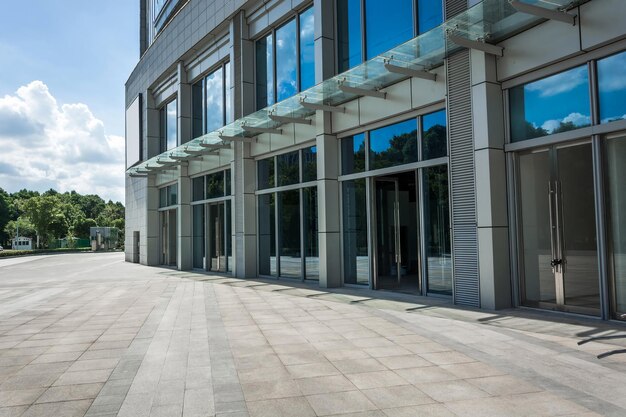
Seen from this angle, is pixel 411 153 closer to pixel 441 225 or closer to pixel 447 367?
pixel 441 225

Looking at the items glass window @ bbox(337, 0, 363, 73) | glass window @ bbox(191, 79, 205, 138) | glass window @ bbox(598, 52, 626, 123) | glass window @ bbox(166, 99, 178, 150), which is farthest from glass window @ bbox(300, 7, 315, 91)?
glass window @ bbox(166, 99, 178, 150)

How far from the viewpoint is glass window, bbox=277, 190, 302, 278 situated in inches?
616

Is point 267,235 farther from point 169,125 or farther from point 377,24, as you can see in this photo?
point 169,125

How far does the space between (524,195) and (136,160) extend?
26020 mm

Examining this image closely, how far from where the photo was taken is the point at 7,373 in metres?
5.67

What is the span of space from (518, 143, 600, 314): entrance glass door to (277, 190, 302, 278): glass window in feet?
25.6

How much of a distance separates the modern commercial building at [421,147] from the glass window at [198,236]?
798 millimetres

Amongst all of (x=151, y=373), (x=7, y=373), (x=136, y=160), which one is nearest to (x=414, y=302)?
(x=151, y=373)

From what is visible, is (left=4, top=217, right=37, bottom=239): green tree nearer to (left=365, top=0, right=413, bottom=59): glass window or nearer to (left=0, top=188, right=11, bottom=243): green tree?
(left=0, top=188, right=11, bottom=243): green tree

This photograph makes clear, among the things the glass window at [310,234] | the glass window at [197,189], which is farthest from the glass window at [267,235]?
the glass window at [197,189]

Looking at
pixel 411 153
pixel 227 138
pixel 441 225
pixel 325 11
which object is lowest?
pixel 441 225

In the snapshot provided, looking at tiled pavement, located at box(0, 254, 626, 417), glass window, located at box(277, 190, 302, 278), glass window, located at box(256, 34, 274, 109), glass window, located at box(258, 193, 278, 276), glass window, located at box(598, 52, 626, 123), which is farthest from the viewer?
glass window, located at box(256, 34, 274, 109)

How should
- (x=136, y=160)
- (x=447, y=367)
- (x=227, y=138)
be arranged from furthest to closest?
(x=136, y=160), (x=227, y=138), (x=447, y=367)

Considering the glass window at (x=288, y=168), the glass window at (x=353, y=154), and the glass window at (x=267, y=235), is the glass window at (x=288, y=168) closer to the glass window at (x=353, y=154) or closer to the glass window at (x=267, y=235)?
the glass window at (x=267, y=235)
